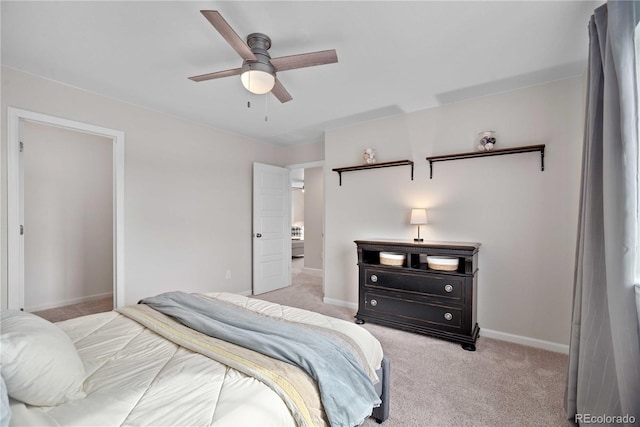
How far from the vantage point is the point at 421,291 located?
9.68 ft

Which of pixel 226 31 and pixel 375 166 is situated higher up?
pixel 226 31

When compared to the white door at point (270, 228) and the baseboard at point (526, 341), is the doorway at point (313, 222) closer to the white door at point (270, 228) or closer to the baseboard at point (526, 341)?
the white door at point (270, 228)

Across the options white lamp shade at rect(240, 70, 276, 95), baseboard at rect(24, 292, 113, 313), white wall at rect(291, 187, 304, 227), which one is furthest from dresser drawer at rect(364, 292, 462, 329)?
white wall at rect(291, 187, 304, 227)

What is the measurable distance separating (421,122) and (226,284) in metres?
3.49

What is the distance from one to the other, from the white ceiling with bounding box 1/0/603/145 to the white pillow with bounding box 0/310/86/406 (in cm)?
182

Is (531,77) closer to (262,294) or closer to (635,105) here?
(635,105)

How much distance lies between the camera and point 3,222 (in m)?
2.42

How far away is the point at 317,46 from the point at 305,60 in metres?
0.46

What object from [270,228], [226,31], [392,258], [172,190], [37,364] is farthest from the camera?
[270,228]

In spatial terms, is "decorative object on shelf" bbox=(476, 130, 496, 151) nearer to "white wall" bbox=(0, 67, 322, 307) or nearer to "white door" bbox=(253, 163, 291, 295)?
"white door" bbox=(253, 163, 291, 295)

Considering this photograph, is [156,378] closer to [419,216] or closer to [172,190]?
[419,216]

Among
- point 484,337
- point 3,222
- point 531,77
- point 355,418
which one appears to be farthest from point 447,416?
point 3,222

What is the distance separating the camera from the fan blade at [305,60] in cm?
171

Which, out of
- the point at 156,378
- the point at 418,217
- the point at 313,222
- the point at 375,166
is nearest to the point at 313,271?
the point at 313,222
